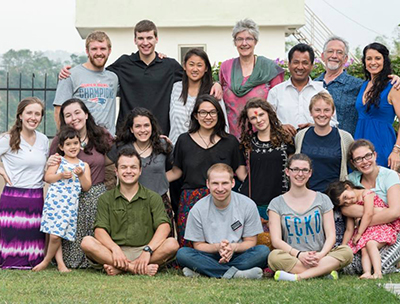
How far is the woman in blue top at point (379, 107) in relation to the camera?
24.3 ft

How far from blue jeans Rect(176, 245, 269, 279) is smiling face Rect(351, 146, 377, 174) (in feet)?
4.33

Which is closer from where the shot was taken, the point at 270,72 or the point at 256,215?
the point at 256,215

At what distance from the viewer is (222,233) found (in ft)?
22.2

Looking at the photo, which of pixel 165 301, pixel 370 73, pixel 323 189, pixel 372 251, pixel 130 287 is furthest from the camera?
pixel 370 73

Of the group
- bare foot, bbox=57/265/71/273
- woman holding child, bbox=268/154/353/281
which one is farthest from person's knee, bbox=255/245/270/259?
bare foot, bbox=57/265/71/273

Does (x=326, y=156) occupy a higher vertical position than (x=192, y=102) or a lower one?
lower

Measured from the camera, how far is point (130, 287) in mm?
5871

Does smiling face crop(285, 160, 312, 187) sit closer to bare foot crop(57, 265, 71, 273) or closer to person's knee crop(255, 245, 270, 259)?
person's knee crop(255, 245, 270, 259)

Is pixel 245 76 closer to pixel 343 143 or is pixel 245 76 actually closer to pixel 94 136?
pixel 343 143

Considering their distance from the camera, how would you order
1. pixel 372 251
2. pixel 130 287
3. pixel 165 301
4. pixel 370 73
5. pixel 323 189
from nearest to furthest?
pixel 165 301 < pixel 130 287 < pixel 372 251 < pixel 323 189 < pixel 370 73

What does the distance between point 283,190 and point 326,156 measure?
1.93 feet

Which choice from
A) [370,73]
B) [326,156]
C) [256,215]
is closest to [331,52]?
[370,73]

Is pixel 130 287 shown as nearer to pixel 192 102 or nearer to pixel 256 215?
pixel 256 215

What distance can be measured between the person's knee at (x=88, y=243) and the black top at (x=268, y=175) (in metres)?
1.71
